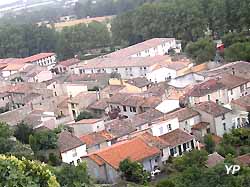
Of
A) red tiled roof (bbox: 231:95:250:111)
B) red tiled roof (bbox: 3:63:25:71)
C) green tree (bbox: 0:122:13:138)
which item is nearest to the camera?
green tree (bbox: 0:122:13:138)

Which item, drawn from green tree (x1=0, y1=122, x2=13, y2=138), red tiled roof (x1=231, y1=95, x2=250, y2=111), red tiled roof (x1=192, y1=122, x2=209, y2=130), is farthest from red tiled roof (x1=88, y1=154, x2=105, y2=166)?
red tiled roof (x1=231, y1=95, x2=250, y2=111)

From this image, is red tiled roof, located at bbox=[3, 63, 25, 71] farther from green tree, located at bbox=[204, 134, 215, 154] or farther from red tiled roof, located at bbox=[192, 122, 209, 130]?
green tree, located at bbox=[204, 134, 215, 154]

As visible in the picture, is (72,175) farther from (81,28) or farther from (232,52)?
(81,28)

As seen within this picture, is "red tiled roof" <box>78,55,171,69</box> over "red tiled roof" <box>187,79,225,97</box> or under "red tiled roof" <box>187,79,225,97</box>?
under

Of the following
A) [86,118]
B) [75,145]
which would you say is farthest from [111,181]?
[86,118]

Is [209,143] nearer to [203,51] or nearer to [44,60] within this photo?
[203,51]

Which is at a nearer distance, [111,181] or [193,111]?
[111,181]

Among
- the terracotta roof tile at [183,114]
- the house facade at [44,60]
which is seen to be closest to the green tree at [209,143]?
the terracotta roof tile at [183,114]
